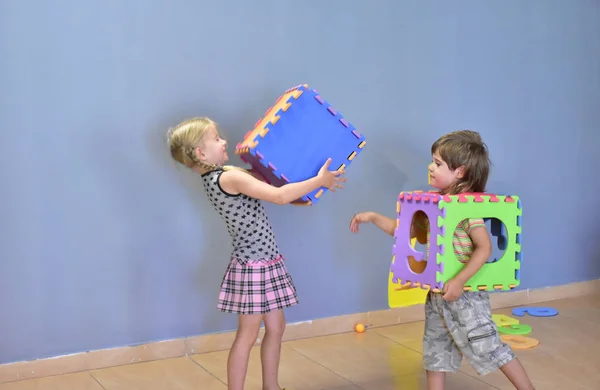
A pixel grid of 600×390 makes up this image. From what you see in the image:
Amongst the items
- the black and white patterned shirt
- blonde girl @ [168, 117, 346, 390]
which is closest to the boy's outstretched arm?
blonde girl @ [168, 117, 346, 390]

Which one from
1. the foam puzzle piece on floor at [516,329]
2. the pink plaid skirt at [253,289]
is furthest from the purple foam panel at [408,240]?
the foam puzzle piece on floor at [516,329]

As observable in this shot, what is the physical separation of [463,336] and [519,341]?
33.9 inches

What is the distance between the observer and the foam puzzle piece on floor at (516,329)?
3045 mm

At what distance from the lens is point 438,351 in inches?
87.4

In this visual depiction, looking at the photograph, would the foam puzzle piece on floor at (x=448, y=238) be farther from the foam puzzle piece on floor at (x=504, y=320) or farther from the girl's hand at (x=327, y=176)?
the foam puzzle piece on floor at (x=504, y=320)

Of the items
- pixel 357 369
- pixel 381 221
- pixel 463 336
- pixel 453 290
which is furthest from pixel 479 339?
pixel 357 369

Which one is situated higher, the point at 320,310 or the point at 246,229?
the point at 246,229

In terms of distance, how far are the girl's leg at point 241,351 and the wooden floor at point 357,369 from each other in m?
0.26

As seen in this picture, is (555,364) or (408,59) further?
(408,59)

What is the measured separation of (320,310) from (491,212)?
3.63 feet

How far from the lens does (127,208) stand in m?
2.70

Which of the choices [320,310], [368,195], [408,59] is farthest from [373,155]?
[320,310]

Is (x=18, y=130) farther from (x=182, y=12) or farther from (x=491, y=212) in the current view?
(x=491, y=212)

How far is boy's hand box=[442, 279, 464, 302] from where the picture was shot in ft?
6.98
